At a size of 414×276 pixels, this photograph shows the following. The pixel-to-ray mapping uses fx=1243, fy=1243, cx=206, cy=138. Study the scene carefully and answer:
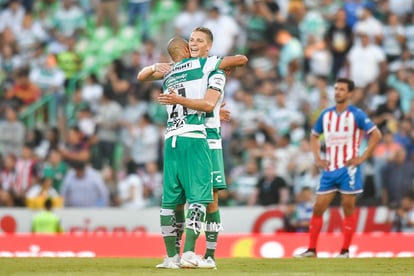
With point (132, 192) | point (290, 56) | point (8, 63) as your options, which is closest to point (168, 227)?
point (132, 192)

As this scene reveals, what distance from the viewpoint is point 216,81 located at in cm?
1317

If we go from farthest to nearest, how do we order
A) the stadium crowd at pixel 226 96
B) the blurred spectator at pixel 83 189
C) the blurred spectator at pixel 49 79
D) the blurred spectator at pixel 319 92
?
1. the blurred spectator at pixel 49 79
2. the blurred spectator at pixel 319 92
3. the stadium crowd at pixel 226 96
4. the blurred spectator at pixel 83 189

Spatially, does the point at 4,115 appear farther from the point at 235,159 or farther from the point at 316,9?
the point at 316,9

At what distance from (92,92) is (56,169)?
9.45 feet

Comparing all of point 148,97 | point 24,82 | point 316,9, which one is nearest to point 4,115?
point 24,82

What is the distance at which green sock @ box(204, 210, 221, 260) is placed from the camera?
13.6 meters

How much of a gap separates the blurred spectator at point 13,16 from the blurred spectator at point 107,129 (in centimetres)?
418

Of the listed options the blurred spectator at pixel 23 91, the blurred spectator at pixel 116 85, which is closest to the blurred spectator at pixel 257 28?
the blurred spectator at pixel 116 85

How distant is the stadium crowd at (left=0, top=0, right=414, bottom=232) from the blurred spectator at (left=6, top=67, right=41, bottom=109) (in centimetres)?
3

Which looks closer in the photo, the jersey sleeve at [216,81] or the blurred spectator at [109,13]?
the jersey sleeve at [216,81]

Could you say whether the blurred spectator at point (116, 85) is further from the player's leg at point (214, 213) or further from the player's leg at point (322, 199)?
the player's leg at point (214, 213)

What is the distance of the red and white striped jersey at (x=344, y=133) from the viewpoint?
1748cm

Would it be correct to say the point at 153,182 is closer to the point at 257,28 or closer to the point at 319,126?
the point at 257,28

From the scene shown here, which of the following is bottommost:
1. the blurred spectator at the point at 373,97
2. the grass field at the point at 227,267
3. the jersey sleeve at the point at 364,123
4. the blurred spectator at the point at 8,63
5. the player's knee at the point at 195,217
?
the grass field at the point at 227,267
